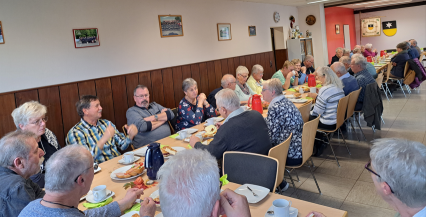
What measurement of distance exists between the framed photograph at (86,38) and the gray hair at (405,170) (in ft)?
12.3

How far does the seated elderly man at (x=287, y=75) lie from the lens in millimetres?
6215

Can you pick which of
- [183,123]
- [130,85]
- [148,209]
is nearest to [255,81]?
[183,123]

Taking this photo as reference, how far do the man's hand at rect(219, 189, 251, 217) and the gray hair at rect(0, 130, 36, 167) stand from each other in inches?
47.3

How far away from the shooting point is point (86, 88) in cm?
409

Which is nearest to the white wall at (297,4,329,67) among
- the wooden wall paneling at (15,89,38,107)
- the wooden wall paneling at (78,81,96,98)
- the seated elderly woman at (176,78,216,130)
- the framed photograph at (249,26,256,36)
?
the framed photograph at (249,26,256,36)

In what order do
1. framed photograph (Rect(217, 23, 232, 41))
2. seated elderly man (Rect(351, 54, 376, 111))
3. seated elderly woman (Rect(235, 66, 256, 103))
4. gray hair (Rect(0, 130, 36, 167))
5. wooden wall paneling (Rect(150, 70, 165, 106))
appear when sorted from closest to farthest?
gray hair (Rect(0, 130, 36, 167)) < wooden wall paneling (Rect(150, 70, 165, 106)) < seated elderly man (Rect(351, 54, 376, 111)) < seated elderly woman (Rect(235, 66, 256, 103)) < framed photograph (Rect(217, 23, 232, 41))

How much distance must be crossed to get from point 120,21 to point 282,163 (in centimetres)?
320

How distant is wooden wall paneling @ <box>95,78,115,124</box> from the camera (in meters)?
4.25

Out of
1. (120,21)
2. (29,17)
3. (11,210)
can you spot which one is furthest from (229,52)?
(11,210)

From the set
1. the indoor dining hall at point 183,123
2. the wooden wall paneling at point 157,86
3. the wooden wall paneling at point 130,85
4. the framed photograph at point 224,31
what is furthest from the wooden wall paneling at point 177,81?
the framed photograph at point 224,31

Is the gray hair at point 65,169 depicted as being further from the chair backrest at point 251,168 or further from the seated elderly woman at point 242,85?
the seated elderly woman at point 242,85

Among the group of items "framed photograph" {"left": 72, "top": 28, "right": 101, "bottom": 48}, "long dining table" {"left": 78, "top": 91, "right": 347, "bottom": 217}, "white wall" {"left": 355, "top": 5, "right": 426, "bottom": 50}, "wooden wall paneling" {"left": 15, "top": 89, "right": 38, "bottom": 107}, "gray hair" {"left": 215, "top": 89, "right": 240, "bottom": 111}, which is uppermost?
"white wall" {"left": 355, "top": 5, "right": 426, "bottom": 50}

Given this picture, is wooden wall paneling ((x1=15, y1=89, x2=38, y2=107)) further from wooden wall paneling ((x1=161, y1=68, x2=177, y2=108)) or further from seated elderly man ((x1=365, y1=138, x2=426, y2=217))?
seated elderly man ((x1=365, y1=138, x2=426, y2=217))

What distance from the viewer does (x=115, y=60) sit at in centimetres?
446
